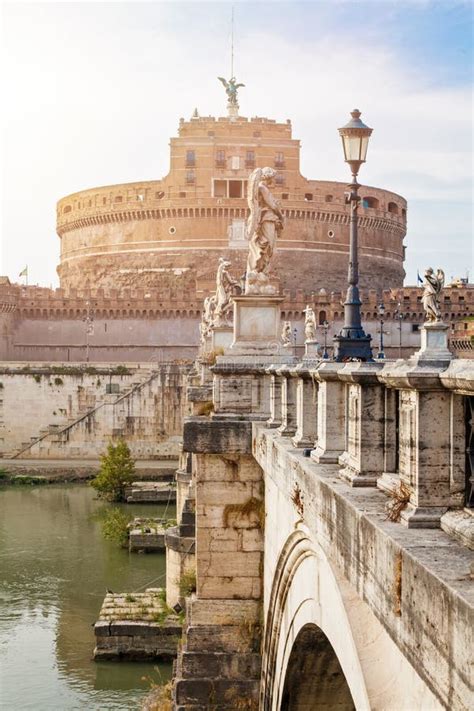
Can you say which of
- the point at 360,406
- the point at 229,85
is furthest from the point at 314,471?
the point at 229,85

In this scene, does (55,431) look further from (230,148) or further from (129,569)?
(230,148)

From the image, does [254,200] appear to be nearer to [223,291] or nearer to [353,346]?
[353,346]

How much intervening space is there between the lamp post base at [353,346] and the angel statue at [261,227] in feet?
3.28

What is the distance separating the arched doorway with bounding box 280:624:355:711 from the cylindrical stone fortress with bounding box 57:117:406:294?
48.4m

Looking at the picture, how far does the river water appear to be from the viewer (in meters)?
12.6

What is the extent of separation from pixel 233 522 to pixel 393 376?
16.3ft

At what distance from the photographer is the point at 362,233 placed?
193 ft

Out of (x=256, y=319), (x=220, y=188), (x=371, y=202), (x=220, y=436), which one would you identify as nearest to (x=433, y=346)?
(x=220, y=436)

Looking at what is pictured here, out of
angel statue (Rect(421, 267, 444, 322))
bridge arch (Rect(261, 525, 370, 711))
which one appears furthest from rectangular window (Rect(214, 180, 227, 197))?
angel statue (Rect(421, 267, 444, 322))

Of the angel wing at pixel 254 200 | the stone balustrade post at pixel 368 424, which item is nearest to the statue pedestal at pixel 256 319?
the angel wing at pixel 254 200

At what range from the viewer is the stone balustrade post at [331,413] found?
180 inches

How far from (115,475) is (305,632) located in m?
22.8

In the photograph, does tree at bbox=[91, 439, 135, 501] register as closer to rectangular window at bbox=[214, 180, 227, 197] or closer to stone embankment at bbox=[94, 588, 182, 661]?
stone embankment at bbox=[94, 588, 182, 661]

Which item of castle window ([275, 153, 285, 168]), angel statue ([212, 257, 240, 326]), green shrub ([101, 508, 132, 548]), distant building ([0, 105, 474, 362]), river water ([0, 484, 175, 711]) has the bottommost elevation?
river water ([0, 484, 175, 711])
